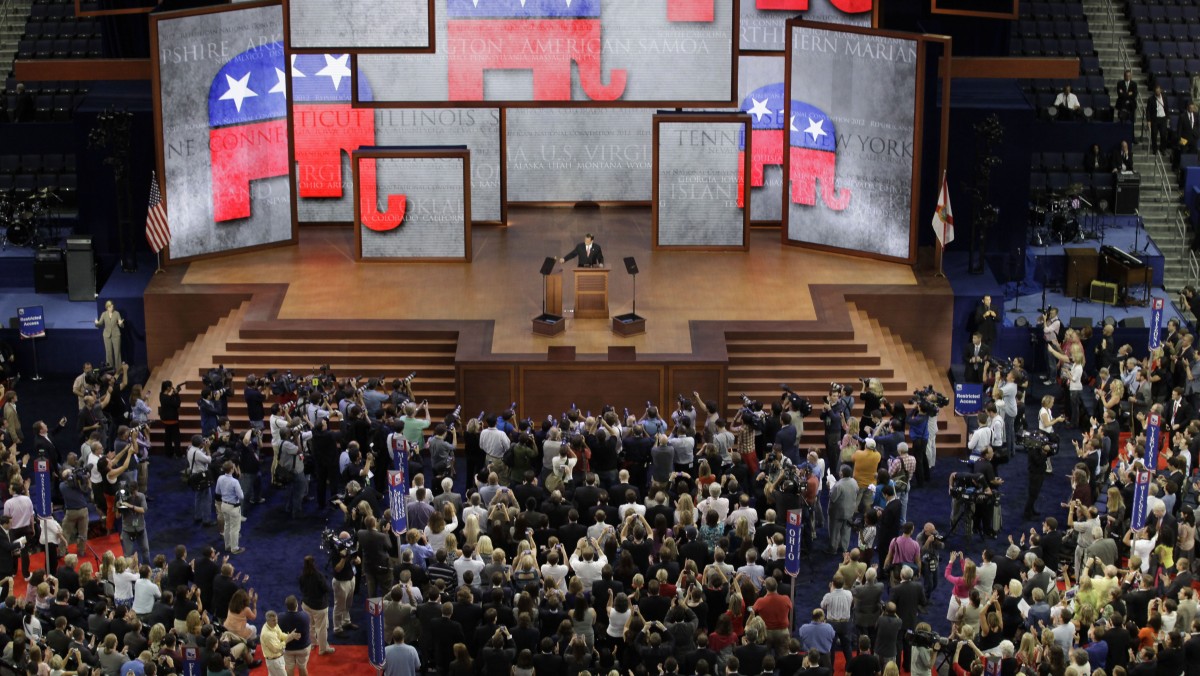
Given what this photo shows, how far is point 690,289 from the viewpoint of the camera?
3391cm

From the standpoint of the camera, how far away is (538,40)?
34344mm

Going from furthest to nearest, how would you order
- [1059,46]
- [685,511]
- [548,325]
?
1. [1059,46]
2. [548,325]
3. [685,511]

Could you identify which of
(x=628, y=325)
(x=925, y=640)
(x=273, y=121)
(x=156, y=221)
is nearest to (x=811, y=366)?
(x=628, y=325)

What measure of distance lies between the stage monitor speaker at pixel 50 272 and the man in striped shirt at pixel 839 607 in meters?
18.2

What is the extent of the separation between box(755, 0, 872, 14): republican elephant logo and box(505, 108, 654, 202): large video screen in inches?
131

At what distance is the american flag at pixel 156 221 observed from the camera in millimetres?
34062

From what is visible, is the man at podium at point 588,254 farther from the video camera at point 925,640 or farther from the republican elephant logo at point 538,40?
the video camera at point 925,640

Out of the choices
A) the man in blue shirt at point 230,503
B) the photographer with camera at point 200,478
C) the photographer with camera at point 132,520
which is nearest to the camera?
the photographer with camera at point 132,520

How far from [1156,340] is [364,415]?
11813 millimetres

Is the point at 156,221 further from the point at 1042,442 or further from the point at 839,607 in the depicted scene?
the point at 839,607

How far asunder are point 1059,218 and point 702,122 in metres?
7.11

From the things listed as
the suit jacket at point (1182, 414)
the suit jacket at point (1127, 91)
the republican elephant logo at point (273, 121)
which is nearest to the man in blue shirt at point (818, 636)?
the suit jacket at point (1182, 414)

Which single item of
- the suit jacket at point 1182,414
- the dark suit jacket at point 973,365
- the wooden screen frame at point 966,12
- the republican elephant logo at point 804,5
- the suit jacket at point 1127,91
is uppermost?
the republican elephant logo at point 804,5

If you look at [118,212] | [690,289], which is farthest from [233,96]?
[690,289]
